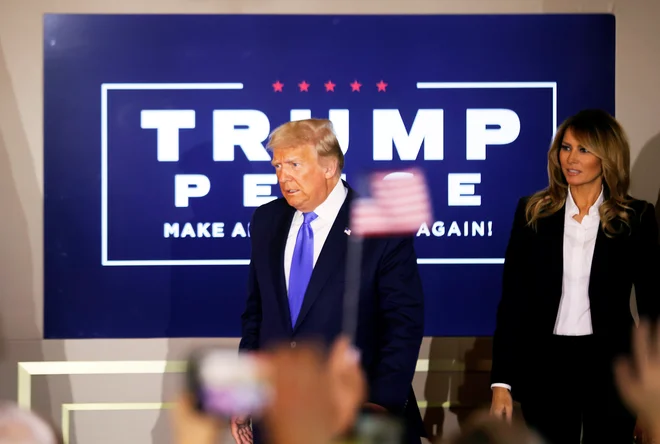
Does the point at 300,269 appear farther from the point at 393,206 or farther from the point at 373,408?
the point at 373,408

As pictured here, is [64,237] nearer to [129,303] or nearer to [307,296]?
[129,303]

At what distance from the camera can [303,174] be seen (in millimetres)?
2674

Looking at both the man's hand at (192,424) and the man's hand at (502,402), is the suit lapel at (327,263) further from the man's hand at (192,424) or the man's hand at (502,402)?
the man's hand at (192,424)

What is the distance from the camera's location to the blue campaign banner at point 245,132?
3.74 m

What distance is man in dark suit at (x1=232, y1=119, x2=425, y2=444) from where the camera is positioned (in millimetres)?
2570

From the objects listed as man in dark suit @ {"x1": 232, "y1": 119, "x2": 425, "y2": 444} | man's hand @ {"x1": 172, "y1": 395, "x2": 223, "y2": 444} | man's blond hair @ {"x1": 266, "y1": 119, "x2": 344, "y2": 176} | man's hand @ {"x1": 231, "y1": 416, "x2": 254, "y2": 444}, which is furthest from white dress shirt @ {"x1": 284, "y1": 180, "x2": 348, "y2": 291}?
man's hand @ {"x1": 172, "y1": 395, "x2": 223, "y2": 444}

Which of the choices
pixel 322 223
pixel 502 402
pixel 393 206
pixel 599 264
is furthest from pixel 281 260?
pixel 599 264

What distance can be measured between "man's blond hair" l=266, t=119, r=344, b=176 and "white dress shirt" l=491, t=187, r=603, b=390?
2.68 ft

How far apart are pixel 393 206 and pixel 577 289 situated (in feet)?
2.23

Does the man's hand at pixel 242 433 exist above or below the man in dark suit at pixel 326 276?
below

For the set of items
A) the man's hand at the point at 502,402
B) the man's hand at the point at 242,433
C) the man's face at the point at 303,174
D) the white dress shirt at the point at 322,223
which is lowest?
the man's hand at the point at 242,433

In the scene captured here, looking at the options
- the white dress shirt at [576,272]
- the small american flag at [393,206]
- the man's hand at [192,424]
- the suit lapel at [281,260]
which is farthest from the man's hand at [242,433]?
the man's hand at [192,424]

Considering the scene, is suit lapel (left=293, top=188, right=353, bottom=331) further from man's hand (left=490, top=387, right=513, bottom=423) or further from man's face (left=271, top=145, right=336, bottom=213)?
man's hand (left=490, top=387, right=513, bottom=423)

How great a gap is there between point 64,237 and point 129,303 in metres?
0.39
